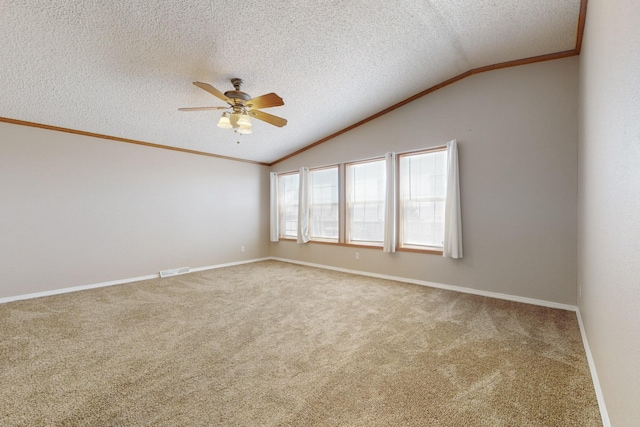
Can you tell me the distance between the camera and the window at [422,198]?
169 inches

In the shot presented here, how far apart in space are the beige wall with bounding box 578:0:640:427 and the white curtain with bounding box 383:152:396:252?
2.69m

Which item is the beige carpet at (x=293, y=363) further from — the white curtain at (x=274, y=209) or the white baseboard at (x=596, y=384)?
the white curtain at (x=274, y=209)

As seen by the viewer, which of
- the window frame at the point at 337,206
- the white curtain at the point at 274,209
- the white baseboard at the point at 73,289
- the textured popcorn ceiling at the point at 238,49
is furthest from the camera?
the white curtain at the point at 274,209

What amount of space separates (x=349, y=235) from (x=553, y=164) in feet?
10.9

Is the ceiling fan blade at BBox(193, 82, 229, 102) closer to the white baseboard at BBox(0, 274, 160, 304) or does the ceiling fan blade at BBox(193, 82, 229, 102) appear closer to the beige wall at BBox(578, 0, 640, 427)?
the beige wall at BBox(578, 0, 640, 427)

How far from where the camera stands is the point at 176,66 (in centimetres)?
306

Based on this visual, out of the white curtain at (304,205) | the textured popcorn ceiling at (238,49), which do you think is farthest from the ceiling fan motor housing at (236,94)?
the white curtain at (304,205)

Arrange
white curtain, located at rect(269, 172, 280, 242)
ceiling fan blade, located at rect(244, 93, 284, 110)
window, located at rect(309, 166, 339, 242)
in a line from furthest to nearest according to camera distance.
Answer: white curtain, located at rect(269, 172, 280, 242), window, located at rect(309, 166, 339, 242), ceiling fan blade, located at rect(244, 93, 284, 110)

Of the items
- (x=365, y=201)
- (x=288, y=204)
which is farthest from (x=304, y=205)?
(x=365, y=201)

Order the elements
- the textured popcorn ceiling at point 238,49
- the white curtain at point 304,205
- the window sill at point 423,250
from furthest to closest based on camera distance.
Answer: the white curtain at point 304,205
the window sill at point 423,250
the textured popcorn ceiling at point 238,49

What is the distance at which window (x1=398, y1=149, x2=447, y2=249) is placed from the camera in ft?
14.1

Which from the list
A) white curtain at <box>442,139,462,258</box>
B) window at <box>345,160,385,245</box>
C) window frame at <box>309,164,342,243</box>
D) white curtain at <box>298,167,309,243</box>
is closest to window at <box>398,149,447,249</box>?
white curtain at <box>442,139,462,258</box>

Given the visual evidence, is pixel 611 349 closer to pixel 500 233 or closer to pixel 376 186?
pixel 500 233

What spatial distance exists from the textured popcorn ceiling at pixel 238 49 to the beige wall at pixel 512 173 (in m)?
0.37
